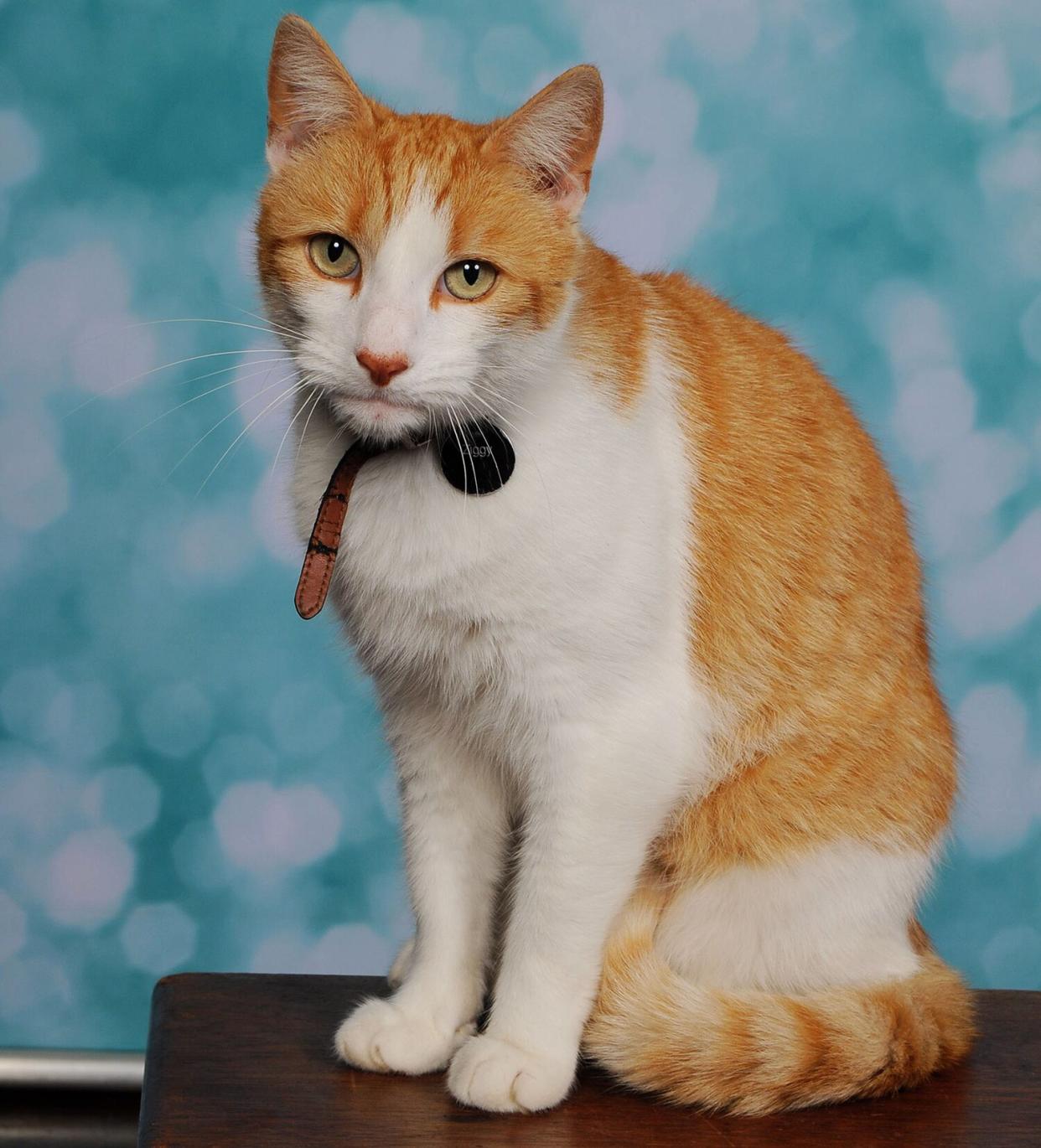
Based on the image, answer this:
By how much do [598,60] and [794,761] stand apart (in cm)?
125

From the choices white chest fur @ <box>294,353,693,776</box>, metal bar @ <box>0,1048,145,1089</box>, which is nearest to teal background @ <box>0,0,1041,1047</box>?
metal bar @ <box>0,1048,145,1089</box>

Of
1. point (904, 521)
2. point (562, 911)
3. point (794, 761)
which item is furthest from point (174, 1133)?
point (904, 521)

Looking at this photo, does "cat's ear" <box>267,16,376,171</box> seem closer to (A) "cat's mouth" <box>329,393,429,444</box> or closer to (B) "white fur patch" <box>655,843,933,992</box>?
(A) "cat's mouth" <box>329,393,429,444</box>

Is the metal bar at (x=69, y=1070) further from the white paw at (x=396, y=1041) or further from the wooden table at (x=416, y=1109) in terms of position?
the white paw at (x=396, y=1041)

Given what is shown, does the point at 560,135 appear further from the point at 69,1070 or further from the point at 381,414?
the point at 69,1070

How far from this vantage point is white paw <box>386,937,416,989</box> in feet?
5.93

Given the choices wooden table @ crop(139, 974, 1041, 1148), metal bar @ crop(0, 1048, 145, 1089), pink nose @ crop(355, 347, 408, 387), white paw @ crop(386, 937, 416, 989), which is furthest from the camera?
metal bar @ crop(0, 1048, 145, 1089)

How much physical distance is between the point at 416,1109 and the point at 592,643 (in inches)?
18.8

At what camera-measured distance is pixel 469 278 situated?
1.46 metres

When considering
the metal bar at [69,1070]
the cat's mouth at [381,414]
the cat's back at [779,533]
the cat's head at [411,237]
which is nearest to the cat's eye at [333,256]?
the cat's head at [411,237]

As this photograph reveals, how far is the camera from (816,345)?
8.10ft

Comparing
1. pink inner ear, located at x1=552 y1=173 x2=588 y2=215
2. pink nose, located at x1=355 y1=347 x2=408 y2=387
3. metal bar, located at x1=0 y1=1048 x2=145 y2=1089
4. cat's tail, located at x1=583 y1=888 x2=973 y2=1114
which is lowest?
metal bar, located at x1=0 y1=1048 x2=145 y2=1089

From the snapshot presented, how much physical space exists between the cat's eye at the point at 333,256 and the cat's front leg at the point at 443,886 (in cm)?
49

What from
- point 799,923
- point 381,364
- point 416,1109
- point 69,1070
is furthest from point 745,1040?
point 69,1070
